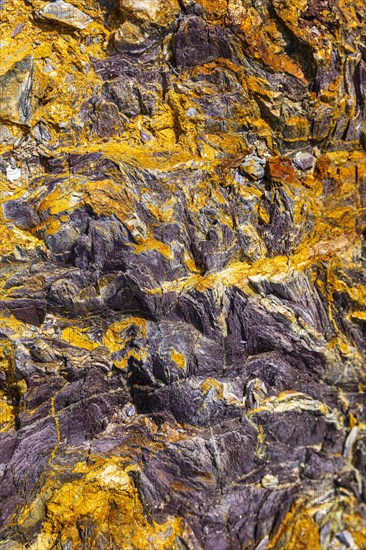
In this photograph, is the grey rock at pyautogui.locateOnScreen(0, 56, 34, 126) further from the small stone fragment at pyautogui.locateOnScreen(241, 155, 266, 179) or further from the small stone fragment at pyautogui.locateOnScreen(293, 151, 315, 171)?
the small stone fragment at pyautogui.locateOnScreen(293, 151, 315, 171)

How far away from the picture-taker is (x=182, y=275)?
7.57 metres

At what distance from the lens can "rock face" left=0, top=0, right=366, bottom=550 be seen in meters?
6.83

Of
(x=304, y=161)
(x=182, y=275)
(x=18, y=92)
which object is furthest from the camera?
(x=18, y=92)

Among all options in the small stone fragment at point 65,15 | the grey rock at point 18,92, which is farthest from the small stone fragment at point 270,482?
the small stone fragment at point 65,15

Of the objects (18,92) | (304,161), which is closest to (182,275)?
(304,161)

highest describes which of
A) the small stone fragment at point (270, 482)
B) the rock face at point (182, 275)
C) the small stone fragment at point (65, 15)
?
A: the small stone fragment at point (65, 15)

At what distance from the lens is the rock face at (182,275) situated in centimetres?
683

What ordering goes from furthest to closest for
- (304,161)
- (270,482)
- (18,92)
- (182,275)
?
1. (18,92)
2. (304,161)
3. (182,275)
4. (270,482)

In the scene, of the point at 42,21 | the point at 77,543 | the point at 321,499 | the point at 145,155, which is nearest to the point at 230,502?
the point at 321,499

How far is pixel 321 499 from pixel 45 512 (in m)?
4.68

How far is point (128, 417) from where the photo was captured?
7469mm

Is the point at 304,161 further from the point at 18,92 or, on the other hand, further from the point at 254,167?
the point at 18,92

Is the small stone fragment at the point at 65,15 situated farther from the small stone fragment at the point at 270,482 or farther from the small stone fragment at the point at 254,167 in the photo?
the small stone fragment at the point at 270,482

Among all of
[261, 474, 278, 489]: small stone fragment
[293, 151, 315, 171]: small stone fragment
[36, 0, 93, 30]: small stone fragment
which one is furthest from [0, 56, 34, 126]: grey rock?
[261, 474, 278, 489]: small stone fragment
